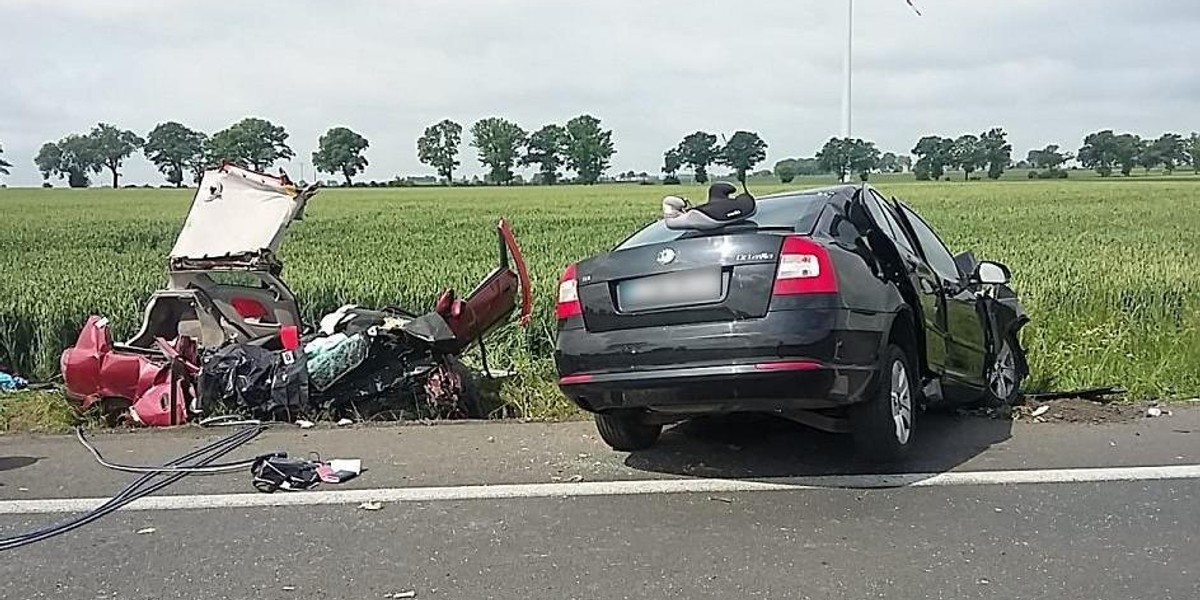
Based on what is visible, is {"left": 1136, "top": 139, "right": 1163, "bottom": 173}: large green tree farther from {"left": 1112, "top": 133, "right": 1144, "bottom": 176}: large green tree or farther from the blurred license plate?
the blurred license plate

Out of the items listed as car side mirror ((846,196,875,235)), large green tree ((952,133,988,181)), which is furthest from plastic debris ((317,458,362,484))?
large green tree ((952,133,988,181))

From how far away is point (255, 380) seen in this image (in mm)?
7543

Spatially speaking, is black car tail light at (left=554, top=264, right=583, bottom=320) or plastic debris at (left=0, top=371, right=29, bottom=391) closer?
black car tail light at (left=554, top=264, right=583, bottom=320)

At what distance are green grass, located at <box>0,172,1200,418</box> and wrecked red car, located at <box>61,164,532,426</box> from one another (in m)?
0.76

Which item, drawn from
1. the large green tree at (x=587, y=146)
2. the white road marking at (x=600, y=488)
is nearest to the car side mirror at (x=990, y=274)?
the white road marking at (x=600, y=488)

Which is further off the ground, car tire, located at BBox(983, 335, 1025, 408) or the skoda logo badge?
the skoda logo badge

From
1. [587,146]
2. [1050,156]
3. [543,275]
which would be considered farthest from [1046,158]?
[543,275]

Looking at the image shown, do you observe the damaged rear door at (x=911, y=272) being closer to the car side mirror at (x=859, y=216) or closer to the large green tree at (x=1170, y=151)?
the car side mirror at (x=859, y=216)

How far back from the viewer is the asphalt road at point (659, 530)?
4305 mm

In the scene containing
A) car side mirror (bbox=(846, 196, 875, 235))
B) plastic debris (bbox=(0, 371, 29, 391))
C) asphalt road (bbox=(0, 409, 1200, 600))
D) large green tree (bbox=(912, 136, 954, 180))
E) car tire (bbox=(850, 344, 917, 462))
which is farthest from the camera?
large green tree (bbox=(912, 136, 954, 180))

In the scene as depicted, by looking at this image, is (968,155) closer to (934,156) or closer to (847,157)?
(934,156)

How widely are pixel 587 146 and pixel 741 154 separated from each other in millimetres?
76169

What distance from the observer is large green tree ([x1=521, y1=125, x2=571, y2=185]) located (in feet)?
276

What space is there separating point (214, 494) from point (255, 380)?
1.86m
